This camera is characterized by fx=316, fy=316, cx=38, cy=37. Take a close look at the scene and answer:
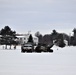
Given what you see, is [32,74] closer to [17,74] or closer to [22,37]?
[17,74]

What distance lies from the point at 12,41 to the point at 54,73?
262 ft

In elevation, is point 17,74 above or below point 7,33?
below

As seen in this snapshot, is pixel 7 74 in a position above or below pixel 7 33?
below

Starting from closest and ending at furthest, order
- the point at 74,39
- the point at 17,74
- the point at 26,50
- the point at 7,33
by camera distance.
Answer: the point at 17,74
the point at 26,50
the point at 7,33
the point at 74,39

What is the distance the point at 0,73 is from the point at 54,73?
276 cm

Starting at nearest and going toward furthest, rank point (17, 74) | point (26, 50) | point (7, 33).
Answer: point (17, 74) → point (26, 50) → point (7, 33)

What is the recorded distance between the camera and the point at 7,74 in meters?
15.5

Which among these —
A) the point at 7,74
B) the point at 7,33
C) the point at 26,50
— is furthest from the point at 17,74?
the point at 7,33

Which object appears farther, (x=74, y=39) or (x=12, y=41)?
(x=74, y=39)

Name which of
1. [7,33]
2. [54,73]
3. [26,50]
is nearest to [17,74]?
[54,73]

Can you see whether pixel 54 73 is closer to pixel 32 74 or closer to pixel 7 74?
pixel 32 74

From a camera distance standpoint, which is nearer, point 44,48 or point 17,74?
point 17,74

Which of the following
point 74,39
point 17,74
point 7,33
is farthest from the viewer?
point 74,39

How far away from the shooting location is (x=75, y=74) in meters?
15.5
